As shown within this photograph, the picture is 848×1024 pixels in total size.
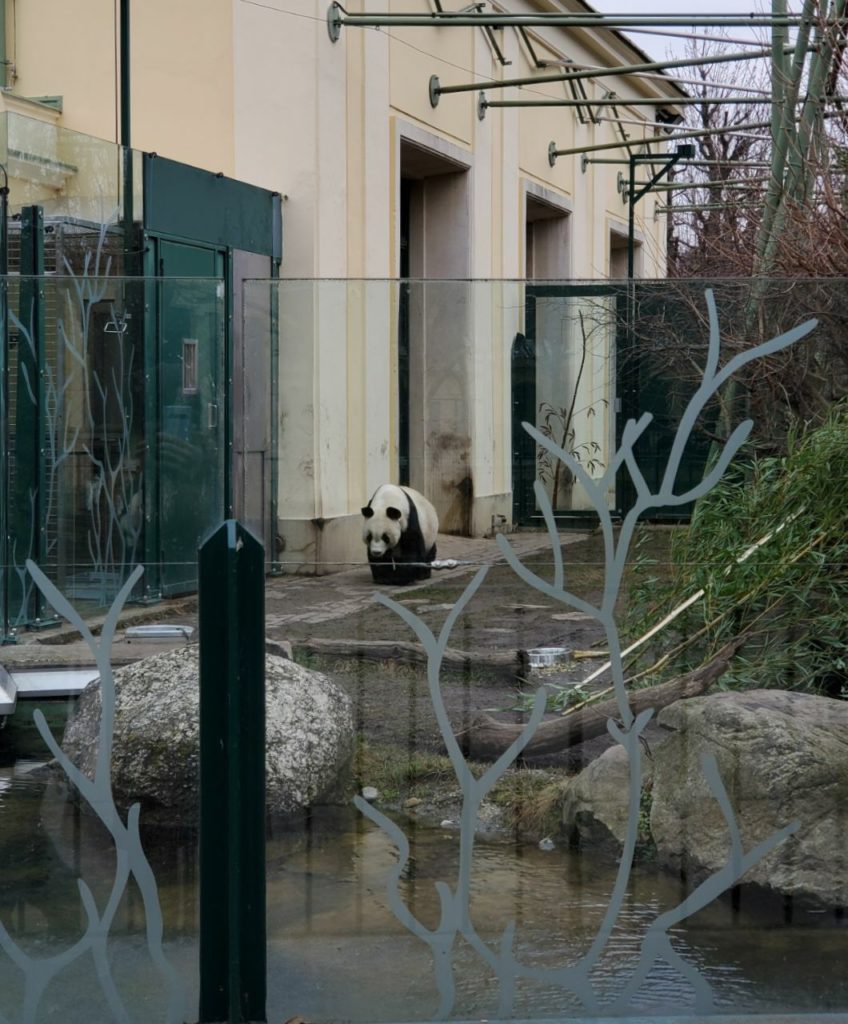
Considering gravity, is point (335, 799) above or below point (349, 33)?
below

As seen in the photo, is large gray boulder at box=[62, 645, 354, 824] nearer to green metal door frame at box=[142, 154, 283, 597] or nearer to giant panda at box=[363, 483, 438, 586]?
giant panda at box=[363, 483, 438, 586]

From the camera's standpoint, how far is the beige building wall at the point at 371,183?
157 inches

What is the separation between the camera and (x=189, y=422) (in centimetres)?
396

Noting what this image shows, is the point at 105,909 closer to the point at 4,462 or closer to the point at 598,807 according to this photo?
the point at 4,462

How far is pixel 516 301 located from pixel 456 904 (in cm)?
164

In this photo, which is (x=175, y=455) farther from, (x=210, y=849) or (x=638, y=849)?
(x=638, y=849)

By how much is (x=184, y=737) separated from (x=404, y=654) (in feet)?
3.38

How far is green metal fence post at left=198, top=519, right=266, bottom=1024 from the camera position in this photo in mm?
3225

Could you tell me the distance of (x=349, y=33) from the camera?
13578 millimetres

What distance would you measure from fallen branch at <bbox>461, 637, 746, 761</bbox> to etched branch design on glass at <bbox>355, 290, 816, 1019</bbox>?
0.06m

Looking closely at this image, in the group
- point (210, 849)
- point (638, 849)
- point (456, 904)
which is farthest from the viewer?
point (638, 849)

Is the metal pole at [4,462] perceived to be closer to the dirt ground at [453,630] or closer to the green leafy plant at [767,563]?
the dirt ground at [453,630]

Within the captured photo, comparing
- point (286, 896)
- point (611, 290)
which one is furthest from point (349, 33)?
point (286, 896)

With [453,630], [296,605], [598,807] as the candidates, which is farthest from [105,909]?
[598,807]
